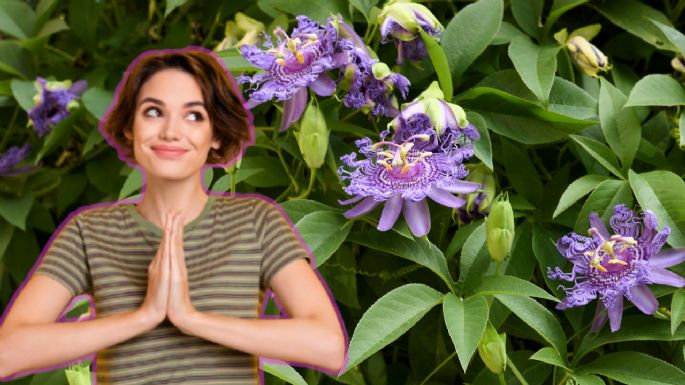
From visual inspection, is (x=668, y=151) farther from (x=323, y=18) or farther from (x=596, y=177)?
(x=323, y=18)

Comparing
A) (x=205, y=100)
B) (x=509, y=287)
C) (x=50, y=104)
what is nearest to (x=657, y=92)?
(x=509, y=287)

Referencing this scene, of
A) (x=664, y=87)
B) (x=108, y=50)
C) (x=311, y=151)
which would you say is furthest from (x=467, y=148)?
(x=108, y=50)

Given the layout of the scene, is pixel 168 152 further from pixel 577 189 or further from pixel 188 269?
pixel 577 189

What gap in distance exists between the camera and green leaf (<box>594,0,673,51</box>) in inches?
35.8

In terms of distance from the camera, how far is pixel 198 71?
0.52 metres

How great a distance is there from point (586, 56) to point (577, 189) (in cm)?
14

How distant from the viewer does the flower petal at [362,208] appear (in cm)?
72

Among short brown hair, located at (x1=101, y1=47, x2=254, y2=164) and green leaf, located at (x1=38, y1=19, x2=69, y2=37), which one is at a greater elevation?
short brown hair, located at (x1=101, y1=47, x2=254, y2=164)

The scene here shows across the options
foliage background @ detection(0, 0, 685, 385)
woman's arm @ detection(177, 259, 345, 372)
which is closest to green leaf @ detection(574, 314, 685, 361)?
foliage background @ detection(0, 0, 685, 385)

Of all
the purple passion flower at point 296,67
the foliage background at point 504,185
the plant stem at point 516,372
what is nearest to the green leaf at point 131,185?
the foliage background at point 504,185

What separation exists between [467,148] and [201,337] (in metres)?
0.31

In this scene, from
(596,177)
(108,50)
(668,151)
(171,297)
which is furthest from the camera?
(108,50)

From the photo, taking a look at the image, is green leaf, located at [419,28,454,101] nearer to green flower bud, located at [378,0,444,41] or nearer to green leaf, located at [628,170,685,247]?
green flower bud, located at [378,0,444,41]

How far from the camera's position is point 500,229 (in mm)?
696
